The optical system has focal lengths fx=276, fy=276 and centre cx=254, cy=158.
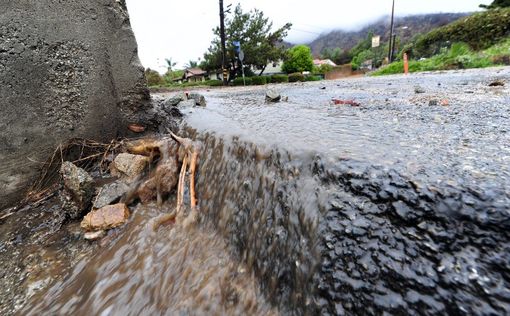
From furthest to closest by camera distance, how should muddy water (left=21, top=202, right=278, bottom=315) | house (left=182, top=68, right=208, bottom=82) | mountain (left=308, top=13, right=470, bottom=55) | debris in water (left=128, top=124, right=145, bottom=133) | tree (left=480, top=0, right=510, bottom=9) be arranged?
mountain (left=308, top=13, right=470, bottom=55) < house (left=182, top=68, right=208, bottom=82) < tree (left=480, top=0, right=510, bottom=9) < debris in water (left=128, top=124, right=145, bottom=133) < muddy water (left=21, top=202, right=278, bottom=315)

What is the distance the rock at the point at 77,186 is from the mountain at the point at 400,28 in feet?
480

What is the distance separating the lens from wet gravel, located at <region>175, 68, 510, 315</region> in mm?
704

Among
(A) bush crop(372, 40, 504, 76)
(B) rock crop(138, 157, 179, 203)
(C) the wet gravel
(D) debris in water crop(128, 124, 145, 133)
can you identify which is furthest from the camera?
(A) bush crop(372, 40, 504, 76)

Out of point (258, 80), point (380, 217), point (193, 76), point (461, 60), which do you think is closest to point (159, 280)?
point (380, 217)

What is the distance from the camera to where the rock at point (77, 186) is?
72.2 inches

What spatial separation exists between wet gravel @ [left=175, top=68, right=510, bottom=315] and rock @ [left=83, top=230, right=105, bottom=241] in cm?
74

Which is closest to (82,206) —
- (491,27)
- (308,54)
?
(491,27)

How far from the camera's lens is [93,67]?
95.8 inches

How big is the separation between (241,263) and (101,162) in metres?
1.73

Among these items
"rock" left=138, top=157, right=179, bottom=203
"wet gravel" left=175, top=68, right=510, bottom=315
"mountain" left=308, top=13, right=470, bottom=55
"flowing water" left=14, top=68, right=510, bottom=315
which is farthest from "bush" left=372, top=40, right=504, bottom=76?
"mountain" left=308, top=13, right=470, bottom=55

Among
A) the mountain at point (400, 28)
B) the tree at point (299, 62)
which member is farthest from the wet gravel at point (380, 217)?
the mountain at point (400, 28)

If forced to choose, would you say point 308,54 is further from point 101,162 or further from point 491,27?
point 101,162

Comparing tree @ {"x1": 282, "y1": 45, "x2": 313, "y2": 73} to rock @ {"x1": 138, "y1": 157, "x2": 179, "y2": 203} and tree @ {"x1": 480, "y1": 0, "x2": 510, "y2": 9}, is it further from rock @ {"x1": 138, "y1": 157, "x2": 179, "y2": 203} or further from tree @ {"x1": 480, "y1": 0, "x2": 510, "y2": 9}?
rock @ {"x1": 138, "y1": 157, "x2": 179, "y2": 203}

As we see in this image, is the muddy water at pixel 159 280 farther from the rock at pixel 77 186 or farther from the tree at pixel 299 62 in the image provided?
the tree at pixel 299 62
